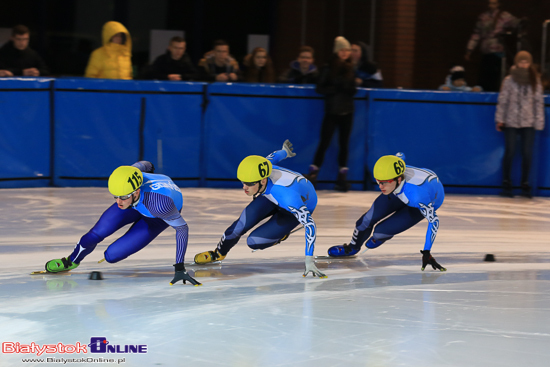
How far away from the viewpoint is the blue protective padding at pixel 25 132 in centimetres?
926

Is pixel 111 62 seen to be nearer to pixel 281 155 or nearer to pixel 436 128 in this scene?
pixel 281 155

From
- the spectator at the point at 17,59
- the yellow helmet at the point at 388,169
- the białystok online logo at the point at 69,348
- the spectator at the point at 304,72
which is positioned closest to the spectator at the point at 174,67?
the spectator at the point at 304,72

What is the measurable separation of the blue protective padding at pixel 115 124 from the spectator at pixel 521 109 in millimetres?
3818

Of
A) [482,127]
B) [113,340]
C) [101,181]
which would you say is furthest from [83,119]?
[113,340]

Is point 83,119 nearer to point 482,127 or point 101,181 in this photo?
point 101,181

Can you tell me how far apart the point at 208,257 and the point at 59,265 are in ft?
3.84

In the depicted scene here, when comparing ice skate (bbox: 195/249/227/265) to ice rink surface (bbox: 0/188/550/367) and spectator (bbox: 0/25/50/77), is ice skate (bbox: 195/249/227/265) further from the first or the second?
spectator (bbox: 0/25/50/77)

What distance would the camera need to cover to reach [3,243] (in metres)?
6.76

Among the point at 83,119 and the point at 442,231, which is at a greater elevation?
the point at 83,119

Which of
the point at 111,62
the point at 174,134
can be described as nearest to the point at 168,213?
the point at 174,134

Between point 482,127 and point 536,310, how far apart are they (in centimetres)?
516

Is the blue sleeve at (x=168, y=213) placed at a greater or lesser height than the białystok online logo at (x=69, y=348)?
greater

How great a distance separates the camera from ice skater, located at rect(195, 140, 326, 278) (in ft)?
18.6

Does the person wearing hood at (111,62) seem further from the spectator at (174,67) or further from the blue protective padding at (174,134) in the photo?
the blue protective padding at (174,134)
